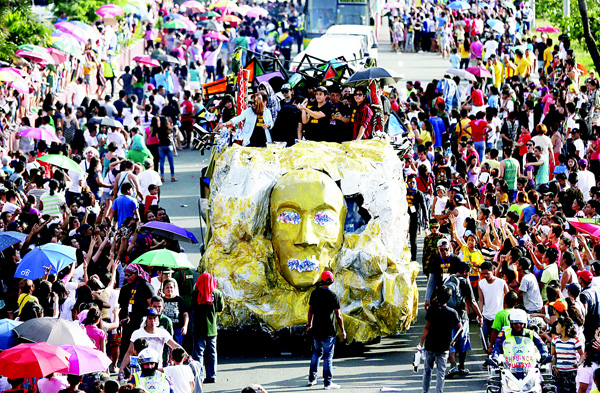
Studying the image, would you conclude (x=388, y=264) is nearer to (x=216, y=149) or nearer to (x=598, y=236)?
(x=598, y=236)

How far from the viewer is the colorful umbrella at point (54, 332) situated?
1011cm

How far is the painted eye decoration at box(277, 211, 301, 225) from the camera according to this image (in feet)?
42.3

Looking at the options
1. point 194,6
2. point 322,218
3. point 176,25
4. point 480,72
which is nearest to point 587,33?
point 322,218

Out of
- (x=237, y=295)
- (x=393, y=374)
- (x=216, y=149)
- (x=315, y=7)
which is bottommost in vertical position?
(x=393, y=374)

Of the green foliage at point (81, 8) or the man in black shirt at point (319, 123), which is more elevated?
the green foliage at point (81, 8)

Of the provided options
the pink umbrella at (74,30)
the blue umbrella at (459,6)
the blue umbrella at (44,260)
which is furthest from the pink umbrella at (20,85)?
the blue umbrella at (459,6)

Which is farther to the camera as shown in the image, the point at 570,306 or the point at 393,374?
the point at 393,374

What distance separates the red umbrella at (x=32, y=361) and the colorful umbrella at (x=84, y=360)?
0.39 ft

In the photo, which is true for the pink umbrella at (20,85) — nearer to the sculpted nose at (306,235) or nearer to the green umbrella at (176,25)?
the sculpted nose at (306,235)

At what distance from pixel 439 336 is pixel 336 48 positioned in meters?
18.4

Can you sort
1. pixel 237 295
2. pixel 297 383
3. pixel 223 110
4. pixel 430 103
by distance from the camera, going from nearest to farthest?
pixel 297 383, pixel 237 295, pixel 223 110, pixel 430 103

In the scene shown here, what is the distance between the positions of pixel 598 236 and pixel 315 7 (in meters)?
26.7

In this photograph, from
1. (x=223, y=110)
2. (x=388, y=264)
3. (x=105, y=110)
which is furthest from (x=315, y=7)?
(x=388, y=264)

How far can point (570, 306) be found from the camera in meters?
11.3
